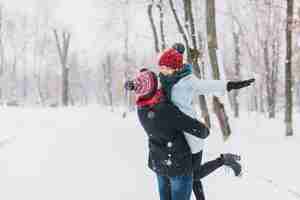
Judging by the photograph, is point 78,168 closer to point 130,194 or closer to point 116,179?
point 116,179

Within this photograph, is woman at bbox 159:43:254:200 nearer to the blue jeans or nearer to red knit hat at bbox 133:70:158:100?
red knit hat at bbox 133:70:158:100

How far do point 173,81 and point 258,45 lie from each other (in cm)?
3048

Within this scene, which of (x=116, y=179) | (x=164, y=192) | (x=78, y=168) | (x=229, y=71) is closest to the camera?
(x=164, y=192)

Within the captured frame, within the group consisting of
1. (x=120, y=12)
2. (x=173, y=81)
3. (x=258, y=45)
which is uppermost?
(x=120, y=12)

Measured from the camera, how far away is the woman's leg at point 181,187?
449cm

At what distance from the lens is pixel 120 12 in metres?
37.2

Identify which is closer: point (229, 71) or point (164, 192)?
point (164, 192)

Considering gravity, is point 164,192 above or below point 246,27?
below

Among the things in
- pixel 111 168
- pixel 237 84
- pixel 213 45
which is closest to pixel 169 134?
pixel 237 84

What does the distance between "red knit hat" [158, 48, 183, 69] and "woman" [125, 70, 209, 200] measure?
0.21 m

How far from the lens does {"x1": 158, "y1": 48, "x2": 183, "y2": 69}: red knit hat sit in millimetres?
4398

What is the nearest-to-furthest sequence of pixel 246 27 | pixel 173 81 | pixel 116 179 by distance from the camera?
pixel 173 81 → pixel 116 179 → pixel 246 27

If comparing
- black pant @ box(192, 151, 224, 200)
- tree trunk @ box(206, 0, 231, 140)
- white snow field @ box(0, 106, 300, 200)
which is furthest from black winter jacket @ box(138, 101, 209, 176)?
tree trunk @ box(206, 0, 231, 140)

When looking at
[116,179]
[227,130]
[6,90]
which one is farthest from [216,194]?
[6,90]
